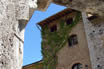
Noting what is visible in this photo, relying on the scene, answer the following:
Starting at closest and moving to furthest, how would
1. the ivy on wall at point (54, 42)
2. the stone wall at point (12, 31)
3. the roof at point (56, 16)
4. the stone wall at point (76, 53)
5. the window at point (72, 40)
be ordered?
1. the stone wall at point (12, 31)
2. the stone wall at point (76, 53)
3. the window at point (72, 40)
4. the ivy on wall at point (54, 42)
5. the roof at point (56, 16)

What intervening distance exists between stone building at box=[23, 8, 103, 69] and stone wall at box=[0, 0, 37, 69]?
8.66 meters

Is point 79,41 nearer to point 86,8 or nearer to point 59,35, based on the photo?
point 59,35

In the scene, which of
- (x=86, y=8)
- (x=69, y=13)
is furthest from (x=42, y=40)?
(x=86, y=8)

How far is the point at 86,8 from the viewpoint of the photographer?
416cm

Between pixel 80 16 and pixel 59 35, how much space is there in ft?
7.87

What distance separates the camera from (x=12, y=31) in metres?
2.08

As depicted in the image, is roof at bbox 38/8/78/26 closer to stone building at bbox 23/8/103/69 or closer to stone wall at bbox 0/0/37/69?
stone building at bbox 23/8/103/69

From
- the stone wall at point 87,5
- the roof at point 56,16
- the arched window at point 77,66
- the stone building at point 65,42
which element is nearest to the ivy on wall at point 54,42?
the stone building at point 65,42

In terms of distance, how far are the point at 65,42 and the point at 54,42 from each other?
1158mm

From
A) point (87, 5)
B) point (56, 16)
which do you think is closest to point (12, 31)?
point (87, 5)

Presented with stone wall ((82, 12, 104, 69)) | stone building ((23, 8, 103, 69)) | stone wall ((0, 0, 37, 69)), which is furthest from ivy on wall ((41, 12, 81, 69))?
stone wall ((0, 0, 37, 69))

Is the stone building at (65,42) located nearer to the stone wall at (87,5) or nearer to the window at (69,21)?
the window at (69,21)

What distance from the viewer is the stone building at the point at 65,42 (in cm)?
1145

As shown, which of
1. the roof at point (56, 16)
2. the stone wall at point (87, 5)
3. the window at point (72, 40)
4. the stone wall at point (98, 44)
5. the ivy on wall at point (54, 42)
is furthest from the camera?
the roof at point (56, 16)
